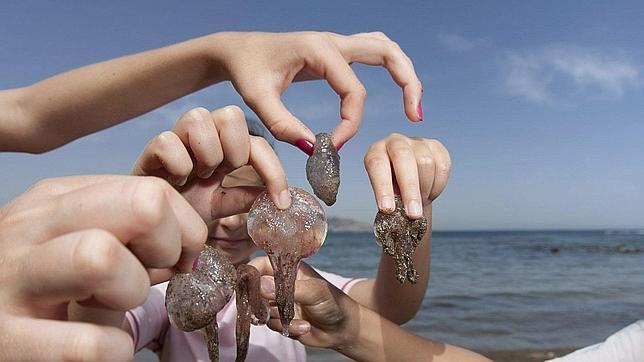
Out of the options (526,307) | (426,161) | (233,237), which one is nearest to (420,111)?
(426,161)

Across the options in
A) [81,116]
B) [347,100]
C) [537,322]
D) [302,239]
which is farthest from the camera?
[537,322]

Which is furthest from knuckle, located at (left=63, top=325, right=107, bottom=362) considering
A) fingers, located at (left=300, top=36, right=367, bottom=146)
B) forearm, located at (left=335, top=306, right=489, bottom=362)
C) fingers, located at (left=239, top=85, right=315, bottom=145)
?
forearm, located at (left=335, top=306, right=489, bottom=362)

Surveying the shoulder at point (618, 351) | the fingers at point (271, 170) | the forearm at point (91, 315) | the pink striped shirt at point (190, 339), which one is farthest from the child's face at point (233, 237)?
the forearm at point (91, 315)

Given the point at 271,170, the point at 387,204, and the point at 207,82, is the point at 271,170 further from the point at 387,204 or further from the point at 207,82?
the point at 207,82

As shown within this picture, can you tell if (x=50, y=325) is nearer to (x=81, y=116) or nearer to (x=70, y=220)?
(x=70, y=220)

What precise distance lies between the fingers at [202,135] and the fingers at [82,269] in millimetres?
544

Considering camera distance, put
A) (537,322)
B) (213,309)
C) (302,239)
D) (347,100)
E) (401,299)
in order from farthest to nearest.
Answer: (537,322) → (401,299) → (347,100) → (302,239) → (213,309)

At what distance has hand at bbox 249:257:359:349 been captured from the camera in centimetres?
174

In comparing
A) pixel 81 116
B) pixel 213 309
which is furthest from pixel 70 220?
pixel 81 116

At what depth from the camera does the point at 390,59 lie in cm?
145

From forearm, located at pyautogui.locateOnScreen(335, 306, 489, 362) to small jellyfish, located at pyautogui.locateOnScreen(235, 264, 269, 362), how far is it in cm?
79

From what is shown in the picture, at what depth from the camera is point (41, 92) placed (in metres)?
1.77

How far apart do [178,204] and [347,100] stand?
0.65 metres

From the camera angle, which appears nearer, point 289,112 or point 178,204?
point 178,204
